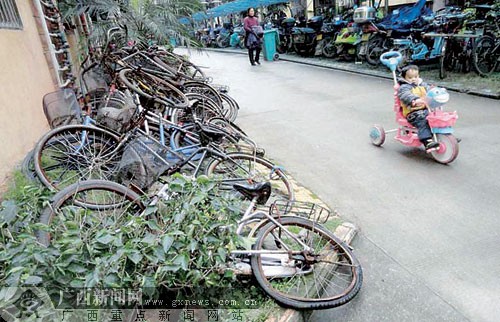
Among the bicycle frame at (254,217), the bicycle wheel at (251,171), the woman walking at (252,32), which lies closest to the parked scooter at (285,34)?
the woman walking at (252,32)

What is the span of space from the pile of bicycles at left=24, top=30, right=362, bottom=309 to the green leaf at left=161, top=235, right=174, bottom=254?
0.90ft

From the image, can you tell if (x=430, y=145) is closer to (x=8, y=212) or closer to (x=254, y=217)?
(x=254, y=217)

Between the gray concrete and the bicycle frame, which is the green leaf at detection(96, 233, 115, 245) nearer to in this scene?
the bicycle frame

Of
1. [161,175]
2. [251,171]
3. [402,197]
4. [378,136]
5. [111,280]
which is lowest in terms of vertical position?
[402,197]

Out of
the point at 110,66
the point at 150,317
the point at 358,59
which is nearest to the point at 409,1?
the point at 358,59

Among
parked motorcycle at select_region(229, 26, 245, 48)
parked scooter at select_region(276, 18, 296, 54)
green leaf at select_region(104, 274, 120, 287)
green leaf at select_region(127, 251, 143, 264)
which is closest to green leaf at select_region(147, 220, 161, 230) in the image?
green leaf at select_region(127, 251, 143, 264)

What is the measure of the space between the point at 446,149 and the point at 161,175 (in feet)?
10.9

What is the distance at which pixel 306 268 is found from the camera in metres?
2.47

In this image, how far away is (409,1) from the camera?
13734mm

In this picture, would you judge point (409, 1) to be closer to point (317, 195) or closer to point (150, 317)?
point (317, 195)

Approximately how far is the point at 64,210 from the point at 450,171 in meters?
3.97

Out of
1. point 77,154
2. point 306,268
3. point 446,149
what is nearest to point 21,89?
point 77,154

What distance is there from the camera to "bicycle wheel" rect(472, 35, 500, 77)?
7371mm

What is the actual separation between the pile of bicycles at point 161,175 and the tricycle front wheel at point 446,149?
1.94 metres
